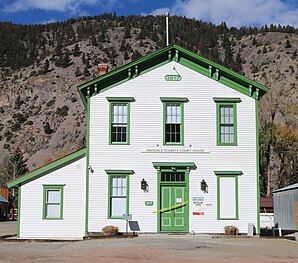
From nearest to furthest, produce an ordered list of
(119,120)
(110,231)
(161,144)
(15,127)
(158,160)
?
1. (110,231)
2. (158,160)
3. (161,144)
4. (119,120)
5. (15,127)

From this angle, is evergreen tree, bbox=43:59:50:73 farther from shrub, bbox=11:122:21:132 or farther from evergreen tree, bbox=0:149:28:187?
evergreen tree, bbox=0:149:28:187

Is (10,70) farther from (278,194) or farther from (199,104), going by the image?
(199,104)

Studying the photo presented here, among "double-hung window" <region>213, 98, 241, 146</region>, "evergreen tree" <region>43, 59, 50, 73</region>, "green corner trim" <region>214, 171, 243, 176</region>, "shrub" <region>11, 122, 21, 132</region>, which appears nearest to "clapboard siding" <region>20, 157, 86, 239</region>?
"green corner trim" <region>214, 171, 243, 176</region>

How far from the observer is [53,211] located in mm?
Result: 26281

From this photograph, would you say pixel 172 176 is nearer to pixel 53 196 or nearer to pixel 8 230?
pixel 53 196

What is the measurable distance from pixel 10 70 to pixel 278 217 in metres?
121

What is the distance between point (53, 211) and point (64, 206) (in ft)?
1.84

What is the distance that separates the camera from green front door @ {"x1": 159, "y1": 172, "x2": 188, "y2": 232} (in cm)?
2580

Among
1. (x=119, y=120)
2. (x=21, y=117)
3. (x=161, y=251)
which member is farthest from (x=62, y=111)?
(x=161, y=251)

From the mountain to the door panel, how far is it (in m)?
37.1

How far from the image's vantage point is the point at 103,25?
169875 millimetres

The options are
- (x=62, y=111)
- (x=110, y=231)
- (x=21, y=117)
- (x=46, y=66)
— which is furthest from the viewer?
(x=46, y=66)

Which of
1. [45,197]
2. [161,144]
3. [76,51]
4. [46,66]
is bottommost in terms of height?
[45,197]

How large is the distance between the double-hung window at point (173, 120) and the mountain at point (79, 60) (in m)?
36.5
